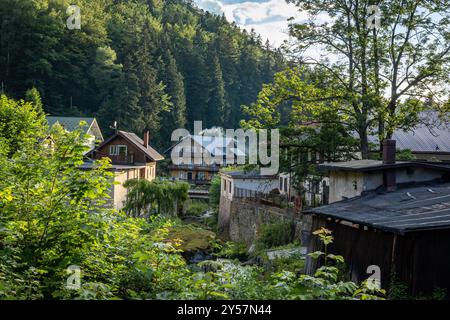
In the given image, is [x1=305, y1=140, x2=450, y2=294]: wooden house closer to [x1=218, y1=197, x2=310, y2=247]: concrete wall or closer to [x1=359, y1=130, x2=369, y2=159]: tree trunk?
[x1=359, y1=130, x2=369, y2=159]: tree trunk

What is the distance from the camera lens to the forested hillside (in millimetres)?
70125

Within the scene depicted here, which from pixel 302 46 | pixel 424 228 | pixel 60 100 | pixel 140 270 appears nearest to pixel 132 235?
pixel 140 270

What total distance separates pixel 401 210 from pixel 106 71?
66928 millimetres

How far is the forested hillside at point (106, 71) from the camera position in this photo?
70.1 m

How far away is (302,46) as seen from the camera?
81.5ft

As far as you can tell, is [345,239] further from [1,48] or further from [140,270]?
[1,48]

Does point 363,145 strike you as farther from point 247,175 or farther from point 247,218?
point 247,175

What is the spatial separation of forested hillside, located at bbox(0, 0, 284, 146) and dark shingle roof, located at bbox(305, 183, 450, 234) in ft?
183

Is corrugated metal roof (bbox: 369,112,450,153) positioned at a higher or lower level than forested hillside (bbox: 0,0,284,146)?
lower

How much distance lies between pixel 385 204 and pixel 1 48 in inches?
2787

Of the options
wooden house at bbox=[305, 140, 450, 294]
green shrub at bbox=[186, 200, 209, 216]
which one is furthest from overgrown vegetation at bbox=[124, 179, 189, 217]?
wooden house at bbox=[305, 140, 450, 294]

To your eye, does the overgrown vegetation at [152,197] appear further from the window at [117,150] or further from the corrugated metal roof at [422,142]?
the corrugated metal roof at [422,142]

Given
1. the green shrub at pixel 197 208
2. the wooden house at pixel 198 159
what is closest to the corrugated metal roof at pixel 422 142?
the green shrub at pixel 197 208

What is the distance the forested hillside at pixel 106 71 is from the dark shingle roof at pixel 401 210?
183 feet
